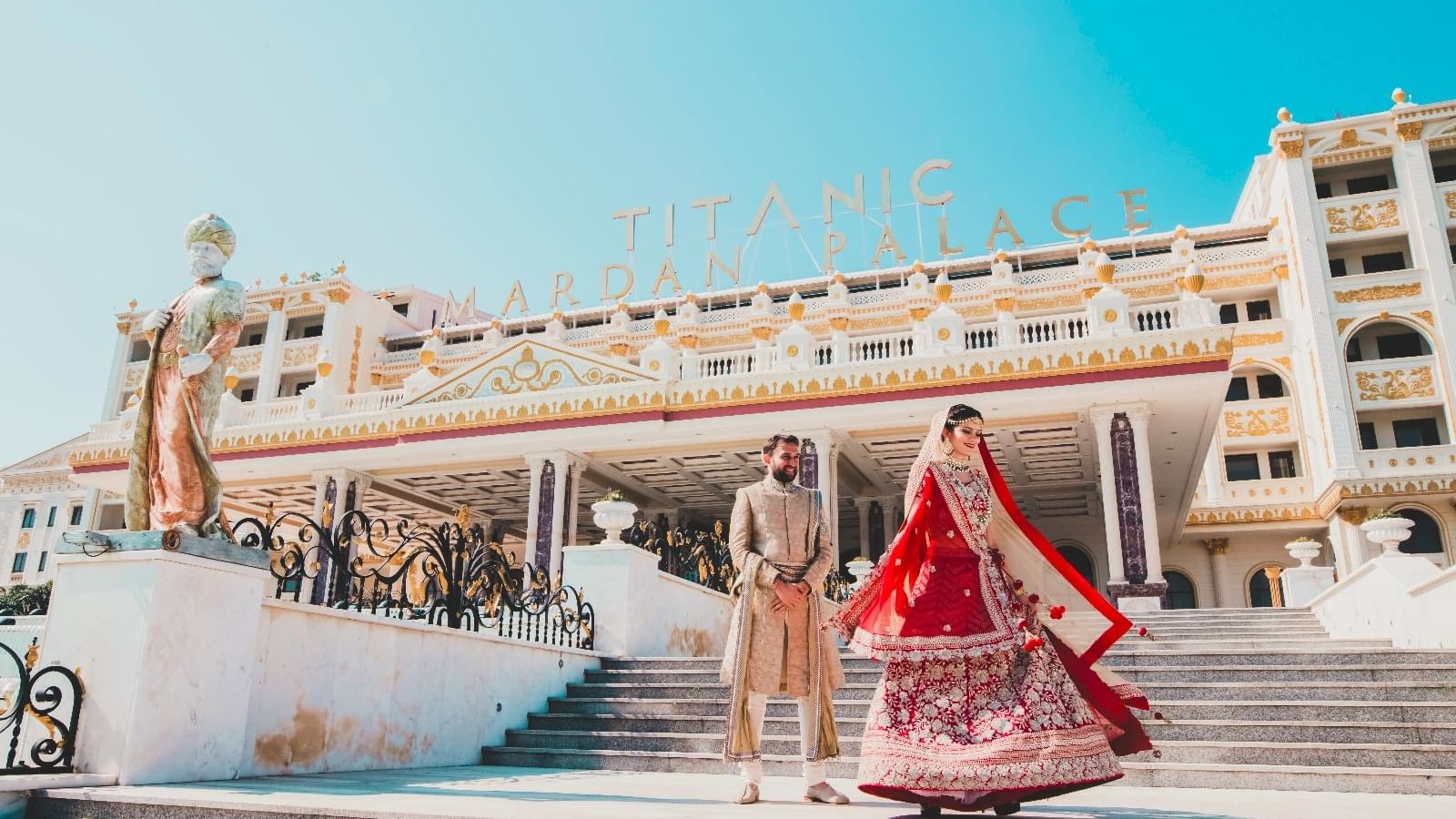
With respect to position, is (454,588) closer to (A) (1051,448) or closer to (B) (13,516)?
(A) (1051,448)

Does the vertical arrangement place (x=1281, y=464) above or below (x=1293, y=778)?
above

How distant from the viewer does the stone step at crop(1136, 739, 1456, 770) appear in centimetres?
570

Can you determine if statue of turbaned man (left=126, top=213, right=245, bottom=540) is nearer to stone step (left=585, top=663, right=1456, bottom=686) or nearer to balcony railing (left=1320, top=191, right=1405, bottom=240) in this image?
stone step (left=585, top=663, right=1456, bottom=686)

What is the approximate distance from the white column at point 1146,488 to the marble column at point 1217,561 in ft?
39.1

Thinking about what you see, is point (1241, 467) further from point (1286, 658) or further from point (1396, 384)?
point (1286, 658)

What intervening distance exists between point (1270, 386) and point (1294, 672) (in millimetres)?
21936

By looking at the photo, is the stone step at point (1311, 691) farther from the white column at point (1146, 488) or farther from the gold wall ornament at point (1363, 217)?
the gold wall ornament at point (1363, 217)

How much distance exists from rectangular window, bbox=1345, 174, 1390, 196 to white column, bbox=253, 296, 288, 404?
108 ft

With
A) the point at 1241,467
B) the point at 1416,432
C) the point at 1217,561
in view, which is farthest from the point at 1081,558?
the point at 1416,432

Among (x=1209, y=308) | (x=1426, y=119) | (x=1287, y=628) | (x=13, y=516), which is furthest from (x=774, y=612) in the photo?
(x=13, y=516)

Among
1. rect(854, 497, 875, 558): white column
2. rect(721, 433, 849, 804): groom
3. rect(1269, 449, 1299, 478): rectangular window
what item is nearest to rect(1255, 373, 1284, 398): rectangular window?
rect(1269, 449, 1299, 478): rectangular window

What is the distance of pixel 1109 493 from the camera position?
15.0 m

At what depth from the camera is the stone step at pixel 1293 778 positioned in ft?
17.0

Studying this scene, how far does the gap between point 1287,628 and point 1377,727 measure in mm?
6177
